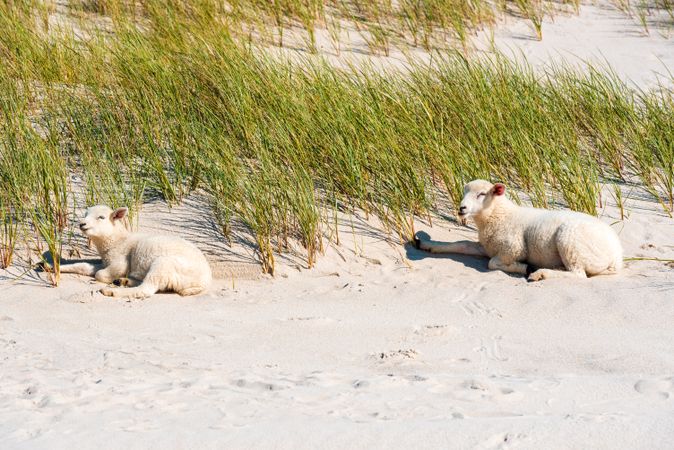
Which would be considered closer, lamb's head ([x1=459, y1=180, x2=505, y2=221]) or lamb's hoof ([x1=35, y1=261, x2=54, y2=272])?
lamb's hoof ([x1=35, y1=261, x2=54, y2=272])

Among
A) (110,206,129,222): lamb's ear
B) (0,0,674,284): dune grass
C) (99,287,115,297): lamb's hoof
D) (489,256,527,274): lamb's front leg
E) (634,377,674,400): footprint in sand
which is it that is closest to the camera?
(634,377,674,400): footprint in sand

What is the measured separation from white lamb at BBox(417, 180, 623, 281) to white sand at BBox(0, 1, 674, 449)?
0.48 feet

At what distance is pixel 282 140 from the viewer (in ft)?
26.8

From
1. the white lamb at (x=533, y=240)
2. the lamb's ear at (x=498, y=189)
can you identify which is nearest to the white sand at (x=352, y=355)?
the white lamb at (x=533, y=240)

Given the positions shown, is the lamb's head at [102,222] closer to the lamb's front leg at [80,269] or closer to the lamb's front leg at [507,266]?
the lamb's front leg at [80,269]

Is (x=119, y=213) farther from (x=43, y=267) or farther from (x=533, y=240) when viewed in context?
(x=533, y=240)

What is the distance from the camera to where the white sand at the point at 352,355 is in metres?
4.23

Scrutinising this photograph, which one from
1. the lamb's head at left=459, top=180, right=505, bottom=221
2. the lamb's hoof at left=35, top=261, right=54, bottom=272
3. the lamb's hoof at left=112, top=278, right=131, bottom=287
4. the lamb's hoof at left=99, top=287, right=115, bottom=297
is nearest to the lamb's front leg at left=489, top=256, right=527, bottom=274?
the lamb's head at left=459, top=180, right=505, bottom=221

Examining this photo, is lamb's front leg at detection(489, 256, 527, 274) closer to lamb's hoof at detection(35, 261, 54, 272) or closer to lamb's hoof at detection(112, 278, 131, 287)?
lamb's hoof at detection(112, 278, 131, 287)

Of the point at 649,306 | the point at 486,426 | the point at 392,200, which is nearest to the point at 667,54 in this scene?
the point at 392,200

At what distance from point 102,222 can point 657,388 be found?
399 centimetres

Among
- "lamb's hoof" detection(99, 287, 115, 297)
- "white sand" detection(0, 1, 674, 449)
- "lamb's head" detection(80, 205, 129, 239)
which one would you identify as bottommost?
"white sand" detection(0, 1, 674, 449)

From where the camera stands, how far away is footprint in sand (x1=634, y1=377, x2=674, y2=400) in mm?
4684

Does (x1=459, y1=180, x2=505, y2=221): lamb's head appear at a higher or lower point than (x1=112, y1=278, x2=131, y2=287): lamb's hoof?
higher
